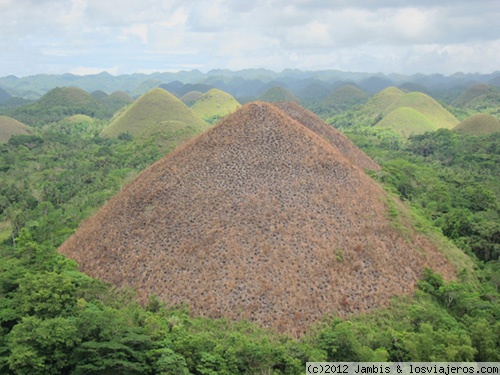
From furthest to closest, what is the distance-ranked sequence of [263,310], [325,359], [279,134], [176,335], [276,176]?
1. [279,134]
2. [276,176]
3. [263,310]
4. [176,335]
5. [325,359]

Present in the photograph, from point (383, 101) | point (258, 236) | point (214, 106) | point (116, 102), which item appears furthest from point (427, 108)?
point (116, 102)

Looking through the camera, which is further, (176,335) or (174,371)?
(176,335)

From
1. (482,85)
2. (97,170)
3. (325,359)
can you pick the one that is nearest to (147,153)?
(97,170)

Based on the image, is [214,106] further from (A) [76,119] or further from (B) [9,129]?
(B) [9,129]

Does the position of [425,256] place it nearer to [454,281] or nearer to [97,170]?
[454,281]

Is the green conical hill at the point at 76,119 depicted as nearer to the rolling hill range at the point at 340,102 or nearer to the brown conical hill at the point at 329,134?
the rolling hill range at the point at 340,102

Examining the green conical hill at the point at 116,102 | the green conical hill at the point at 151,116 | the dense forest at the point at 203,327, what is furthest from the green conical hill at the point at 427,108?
the green conical hill at the point at 116,102
